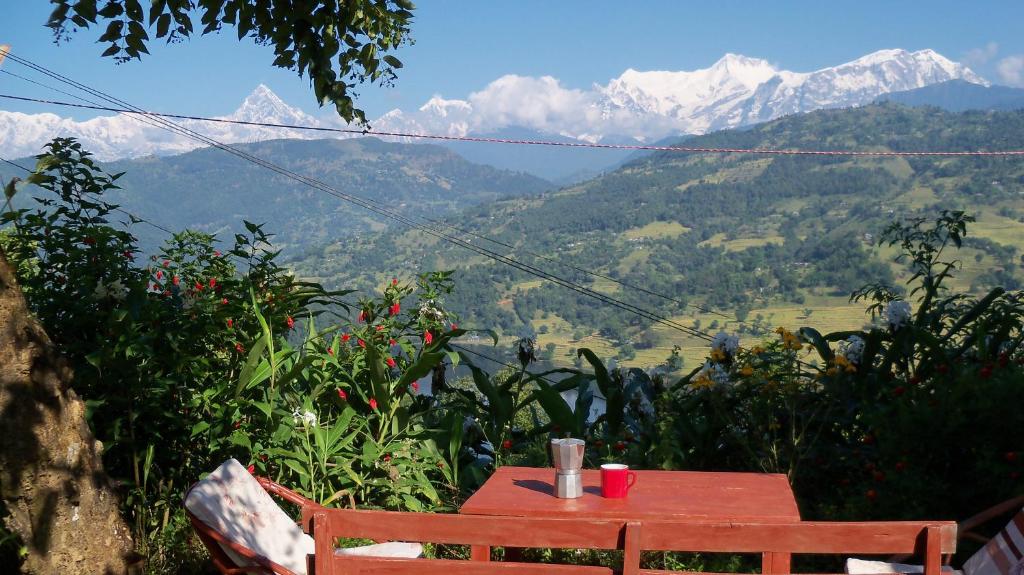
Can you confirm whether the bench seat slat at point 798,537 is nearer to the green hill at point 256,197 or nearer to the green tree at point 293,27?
the green tree at point 293,27

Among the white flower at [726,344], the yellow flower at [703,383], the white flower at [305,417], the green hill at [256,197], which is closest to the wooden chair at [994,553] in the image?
the yellow flower at [703,383]

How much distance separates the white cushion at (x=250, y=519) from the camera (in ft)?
6.71

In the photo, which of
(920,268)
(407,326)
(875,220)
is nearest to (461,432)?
(407,326)

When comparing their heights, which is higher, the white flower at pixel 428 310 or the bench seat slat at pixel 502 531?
the white flower at pixel 428 310

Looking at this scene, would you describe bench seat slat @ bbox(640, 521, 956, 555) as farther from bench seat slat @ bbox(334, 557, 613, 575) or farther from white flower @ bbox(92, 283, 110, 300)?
white flower @ bbox(92, 283, 110, 300)

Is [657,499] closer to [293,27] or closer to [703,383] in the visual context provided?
[703,383]

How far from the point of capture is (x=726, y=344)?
3656 millimetres

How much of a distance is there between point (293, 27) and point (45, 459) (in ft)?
6.66

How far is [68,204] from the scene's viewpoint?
3322 mm

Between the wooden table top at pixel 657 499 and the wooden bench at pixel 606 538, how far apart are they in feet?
1.83

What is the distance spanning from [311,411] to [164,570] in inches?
29.1

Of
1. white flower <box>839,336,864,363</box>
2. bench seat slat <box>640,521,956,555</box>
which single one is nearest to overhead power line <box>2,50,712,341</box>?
white flower <box>839,336,864,363</box>

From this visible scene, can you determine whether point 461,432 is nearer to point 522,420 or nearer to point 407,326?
point 407,326

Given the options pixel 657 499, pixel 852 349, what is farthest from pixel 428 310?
pixel 852 349
